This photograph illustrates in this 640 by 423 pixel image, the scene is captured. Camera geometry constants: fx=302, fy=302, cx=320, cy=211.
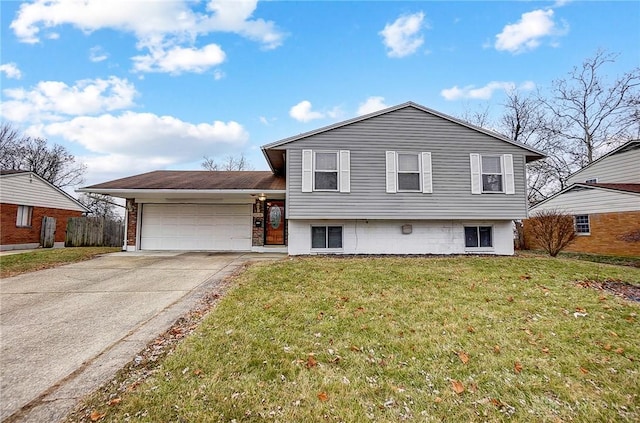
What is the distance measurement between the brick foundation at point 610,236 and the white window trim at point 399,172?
10241 mm

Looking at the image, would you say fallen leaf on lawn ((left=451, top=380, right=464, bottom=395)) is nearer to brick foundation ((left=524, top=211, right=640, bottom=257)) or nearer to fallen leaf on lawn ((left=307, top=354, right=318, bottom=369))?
fallen leaf on lawn ((left=307, top=354, right=318, bottom=369))

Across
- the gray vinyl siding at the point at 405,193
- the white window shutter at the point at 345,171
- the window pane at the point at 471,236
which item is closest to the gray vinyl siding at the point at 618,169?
the gray vinyl siding at the point at 405,193

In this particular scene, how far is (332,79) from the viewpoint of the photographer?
14734mm

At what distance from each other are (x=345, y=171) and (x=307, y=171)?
1279 mm

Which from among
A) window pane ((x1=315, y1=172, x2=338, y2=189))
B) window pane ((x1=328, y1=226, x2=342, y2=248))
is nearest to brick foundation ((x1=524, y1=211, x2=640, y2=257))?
window pane ((x1=328, y1=226, x2=342, y2=248))

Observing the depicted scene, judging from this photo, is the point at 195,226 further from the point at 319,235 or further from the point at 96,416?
the point at 96,416

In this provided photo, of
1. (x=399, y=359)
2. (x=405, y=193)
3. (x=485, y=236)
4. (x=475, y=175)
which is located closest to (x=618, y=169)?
(x=485, y=236)

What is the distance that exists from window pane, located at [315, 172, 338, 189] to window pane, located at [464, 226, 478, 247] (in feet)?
16.5

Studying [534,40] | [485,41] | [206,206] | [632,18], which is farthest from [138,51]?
[632,18]

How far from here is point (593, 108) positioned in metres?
22.3

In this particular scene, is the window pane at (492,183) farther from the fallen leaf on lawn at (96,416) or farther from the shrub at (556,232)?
the fallen leaf on lawn at (96,416)

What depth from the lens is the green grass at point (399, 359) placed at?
2.39 m

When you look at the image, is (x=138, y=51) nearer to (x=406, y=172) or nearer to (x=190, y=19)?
(x=190, y=19)

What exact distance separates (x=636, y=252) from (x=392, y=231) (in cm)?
1140
